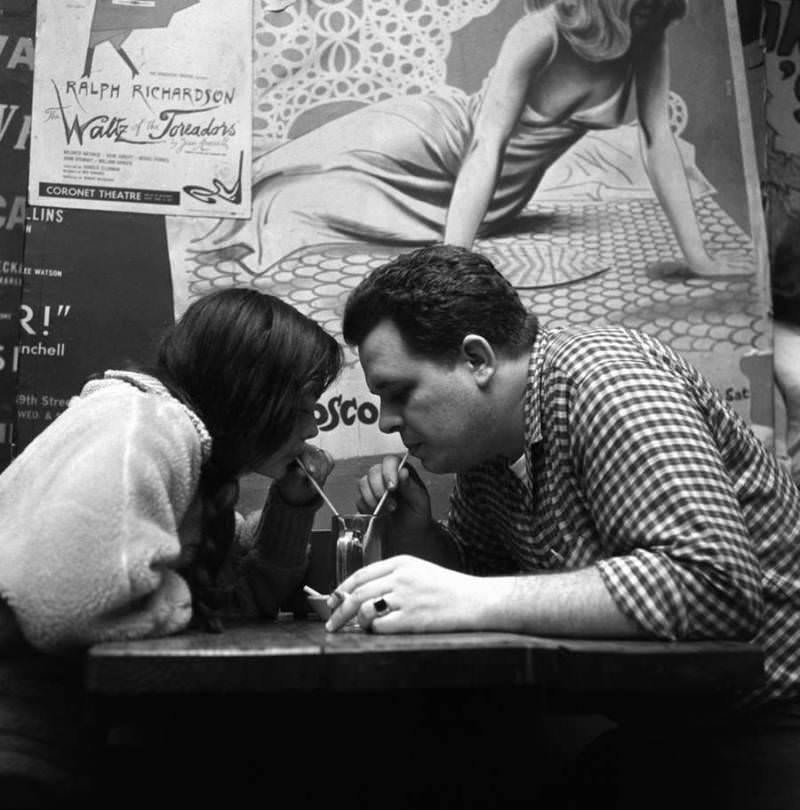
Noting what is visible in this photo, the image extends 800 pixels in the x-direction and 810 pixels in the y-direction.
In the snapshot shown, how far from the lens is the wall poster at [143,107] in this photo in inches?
87.9

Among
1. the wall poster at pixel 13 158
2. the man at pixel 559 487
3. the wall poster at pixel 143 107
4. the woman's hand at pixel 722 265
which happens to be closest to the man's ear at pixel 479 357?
the man at pixel 559 487

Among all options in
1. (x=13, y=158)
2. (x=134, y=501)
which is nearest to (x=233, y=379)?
(x=134, y=501)

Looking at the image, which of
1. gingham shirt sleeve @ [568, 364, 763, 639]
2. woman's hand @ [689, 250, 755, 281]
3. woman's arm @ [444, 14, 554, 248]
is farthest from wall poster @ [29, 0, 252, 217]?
gingham shirt sleeve @ [568, 364, 763, 639]

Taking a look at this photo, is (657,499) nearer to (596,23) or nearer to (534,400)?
(534,400)

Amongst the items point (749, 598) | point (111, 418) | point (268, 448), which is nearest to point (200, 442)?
point (111, 418)

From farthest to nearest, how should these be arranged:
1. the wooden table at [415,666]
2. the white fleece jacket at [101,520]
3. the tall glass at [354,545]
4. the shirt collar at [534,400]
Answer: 1. the tall glass at [354,545]
2. the shirt collar at [534,400]
3. the white fleece jacket at [101,520]
4. the wooden table at [415,666]

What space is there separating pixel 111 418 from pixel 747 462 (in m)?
0.93

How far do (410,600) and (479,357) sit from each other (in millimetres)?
643

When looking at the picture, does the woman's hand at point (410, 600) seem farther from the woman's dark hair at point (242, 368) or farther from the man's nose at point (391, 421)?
the man's nose at point (391, 421)

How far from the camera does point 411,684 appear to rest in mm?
1053

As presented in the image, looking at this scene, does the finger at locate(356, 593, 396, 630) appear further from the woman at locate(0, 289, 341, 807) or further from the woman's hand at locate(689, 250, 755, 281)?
the woman's hand at locate(689, 250, 755, 281)

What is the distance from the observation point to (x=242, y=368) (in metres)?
1.68

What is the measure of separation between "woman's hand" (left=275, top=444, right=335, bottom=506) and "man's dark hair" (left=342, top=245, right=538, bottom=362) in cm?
28

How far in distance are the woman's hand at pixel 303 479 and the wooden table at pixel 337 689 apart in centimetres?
40
